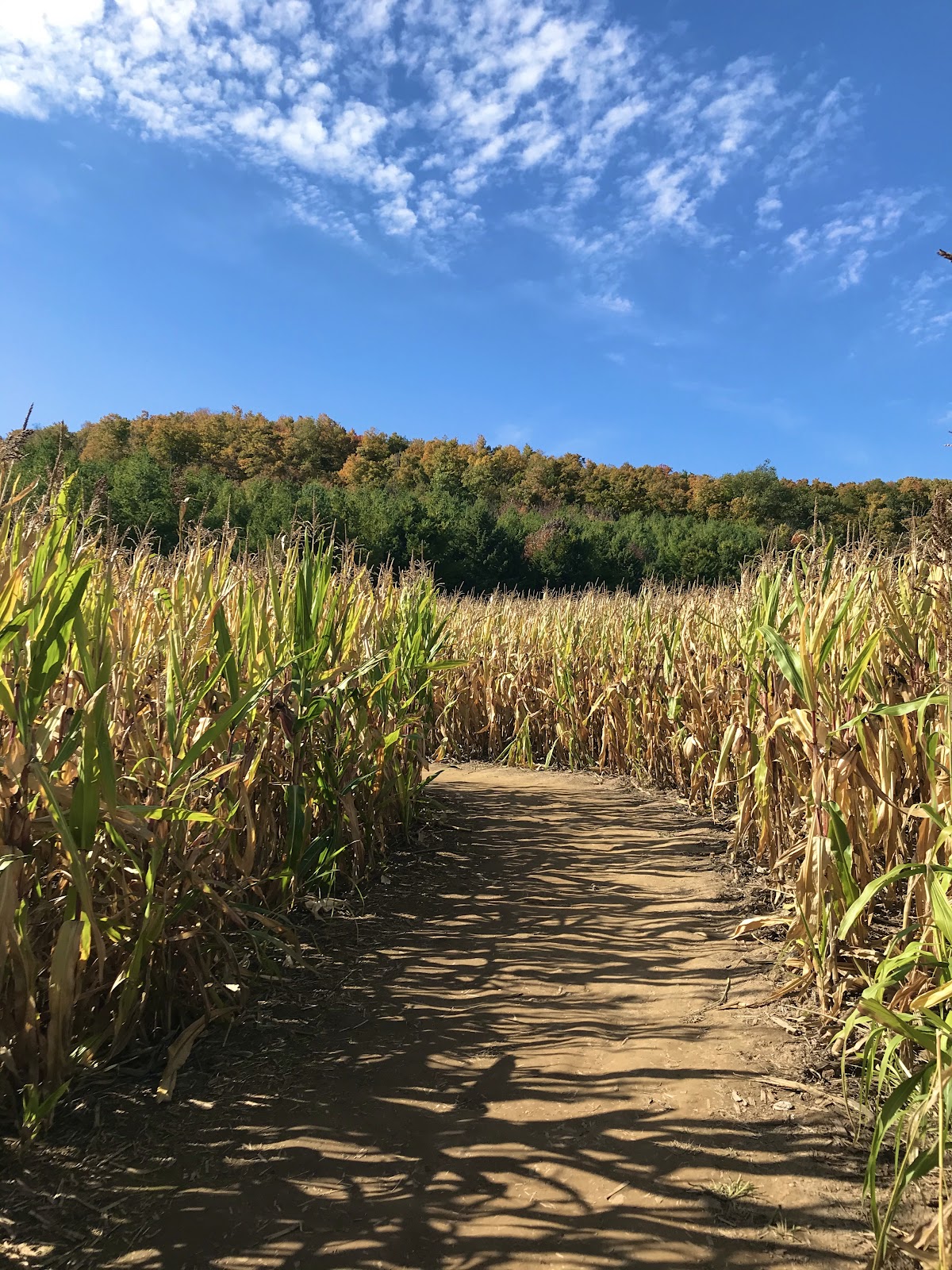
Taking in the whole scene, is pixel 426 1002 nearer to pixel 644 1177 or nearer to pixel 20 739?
pixel 644 1177

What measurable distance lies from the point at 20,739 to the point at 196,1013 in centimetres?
125

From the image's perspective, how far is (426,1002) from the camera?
2844 mm

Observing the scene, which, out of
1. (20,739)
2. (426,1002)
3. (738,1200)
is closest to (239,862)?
(426,1002)

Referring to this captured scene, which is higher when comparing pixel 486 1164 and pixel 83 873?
pixel 83 873

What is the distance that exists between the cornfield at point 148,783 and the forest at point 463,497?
1275 centimetres

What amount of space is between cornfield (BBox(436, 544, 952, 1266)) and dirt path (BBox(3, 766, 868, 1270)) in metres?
0.29

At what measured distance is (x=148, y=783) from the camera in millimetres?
2311

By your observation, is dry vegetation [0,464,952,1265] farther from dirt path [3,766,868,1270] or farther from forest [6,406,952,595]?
forest [6,406,952,595]

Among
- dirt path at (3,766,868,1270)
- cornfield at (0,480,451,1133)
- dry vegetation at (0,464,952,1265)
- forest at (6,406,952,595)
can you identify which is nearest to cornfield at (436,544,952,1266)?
dry vegetation at (0,464,952,1265)

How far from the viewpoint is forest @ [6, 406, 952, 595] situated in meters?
23.6

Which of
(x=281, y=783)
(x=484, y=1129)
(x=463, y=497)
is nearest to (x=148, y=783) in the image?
(x=281, y=783)

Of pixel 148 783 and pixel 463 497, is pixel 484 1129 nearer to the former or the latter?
pixel 148 783

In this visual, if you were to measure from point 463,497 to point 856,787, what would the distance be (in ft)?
119

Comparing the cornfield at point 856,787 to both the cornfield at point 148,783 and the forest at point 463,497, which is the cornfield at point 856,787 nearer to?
the cornfield at point 148,783
